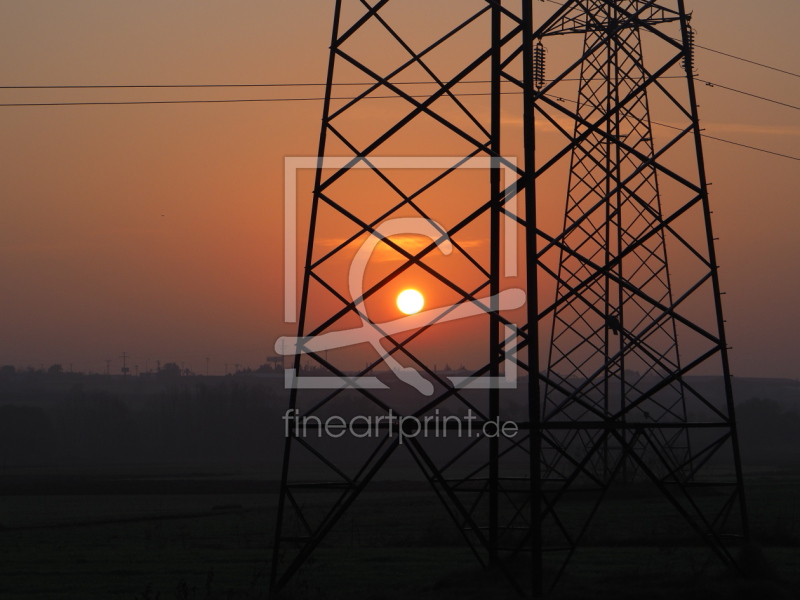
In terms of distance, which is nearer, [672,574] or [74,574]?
[672,574]

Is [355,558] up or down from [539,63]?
down

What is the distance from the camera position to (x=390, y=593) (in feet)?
66.7

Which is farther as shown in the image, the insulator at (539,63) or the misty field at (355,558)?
the insulator at (539,63)

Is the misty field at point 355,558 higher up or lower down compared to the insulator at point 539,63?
lower down

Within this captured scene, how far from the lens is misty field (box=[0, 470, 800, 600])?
2019 centimetres

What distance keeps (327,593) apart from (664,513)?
20.3m

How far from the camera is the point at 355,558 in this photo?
2842 centimetres

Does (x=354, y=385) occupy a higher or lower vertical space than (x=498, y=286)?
lower

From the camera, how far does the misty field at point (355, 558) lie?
20.2 m

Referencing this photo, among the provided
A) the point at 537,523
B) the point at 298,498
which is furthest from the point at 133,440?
the point at 537,523

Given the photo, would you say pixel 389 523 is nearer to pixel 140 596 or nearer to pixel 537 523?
pixel 140 596

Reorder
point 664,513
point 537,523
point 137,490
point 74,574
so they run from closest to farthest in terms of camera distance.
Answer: point 537,523 < point 74,574 < point 664,513 < point 137,490

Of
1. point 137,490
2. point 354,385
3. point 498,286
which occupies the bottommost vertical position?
point 137,490

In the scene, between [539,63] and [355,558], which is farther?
[539,63]
